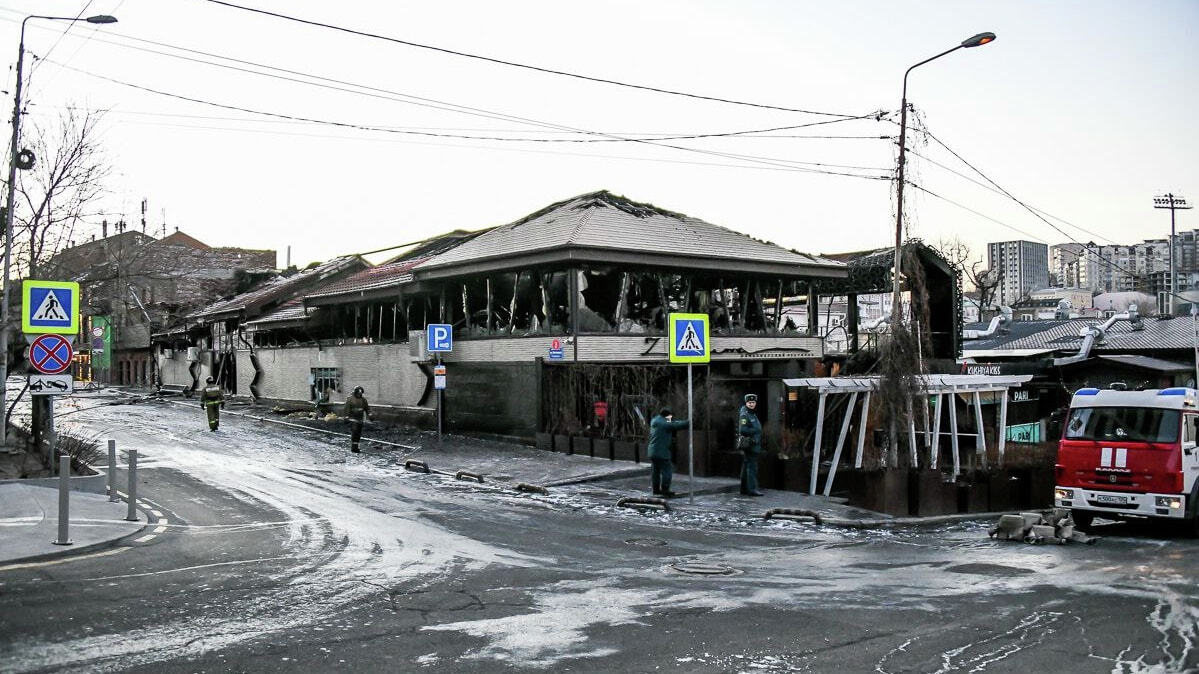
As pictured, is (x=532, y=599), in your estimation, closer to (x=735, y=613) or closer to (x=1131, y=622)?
(x=735, y=613)

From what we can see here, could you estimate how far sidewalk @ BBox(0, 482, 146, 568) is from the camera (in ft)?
38.6

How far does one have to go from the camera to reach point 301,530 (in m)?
13.6

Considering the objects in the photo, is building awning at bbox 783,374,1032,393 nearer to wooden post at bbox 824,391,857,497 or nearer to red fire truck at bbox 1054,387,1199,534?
wooden post at bbox 824,391,857,497

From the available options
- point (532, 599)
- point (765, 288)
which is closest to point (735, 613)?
point (532, 599)

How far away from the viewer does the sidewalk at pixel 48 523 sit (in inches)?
463

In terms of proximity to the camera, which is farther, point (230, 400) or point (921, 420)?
point (230, 400)

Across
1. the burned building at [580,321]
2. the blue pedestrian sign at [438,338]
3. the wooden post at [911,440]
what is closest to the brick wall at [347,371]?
the burned building at [580,321]

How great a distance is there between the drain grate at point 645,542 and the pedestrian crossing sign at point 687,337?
4.35 m

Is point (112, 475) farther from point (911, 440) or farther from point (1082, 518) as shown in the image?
point (1082, 518)

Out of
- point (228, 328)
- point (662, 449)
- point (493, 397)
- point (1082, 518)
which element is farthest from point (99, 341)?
point (1082, 518)

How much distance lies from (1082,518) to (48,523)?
51.6 feet

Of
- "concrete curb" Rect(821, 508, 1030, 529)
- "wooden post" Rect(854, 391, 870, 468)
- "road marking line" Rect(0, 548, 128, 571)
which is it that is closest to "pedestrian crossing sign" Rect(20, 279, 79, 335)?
"road marking line" Rect(0, 548, 128, 571)

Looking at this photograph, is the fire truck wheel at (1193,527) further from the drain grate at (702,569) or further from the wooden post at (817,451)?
the drain grate at (702,569)

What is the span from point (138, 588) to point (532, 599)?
408 cm
